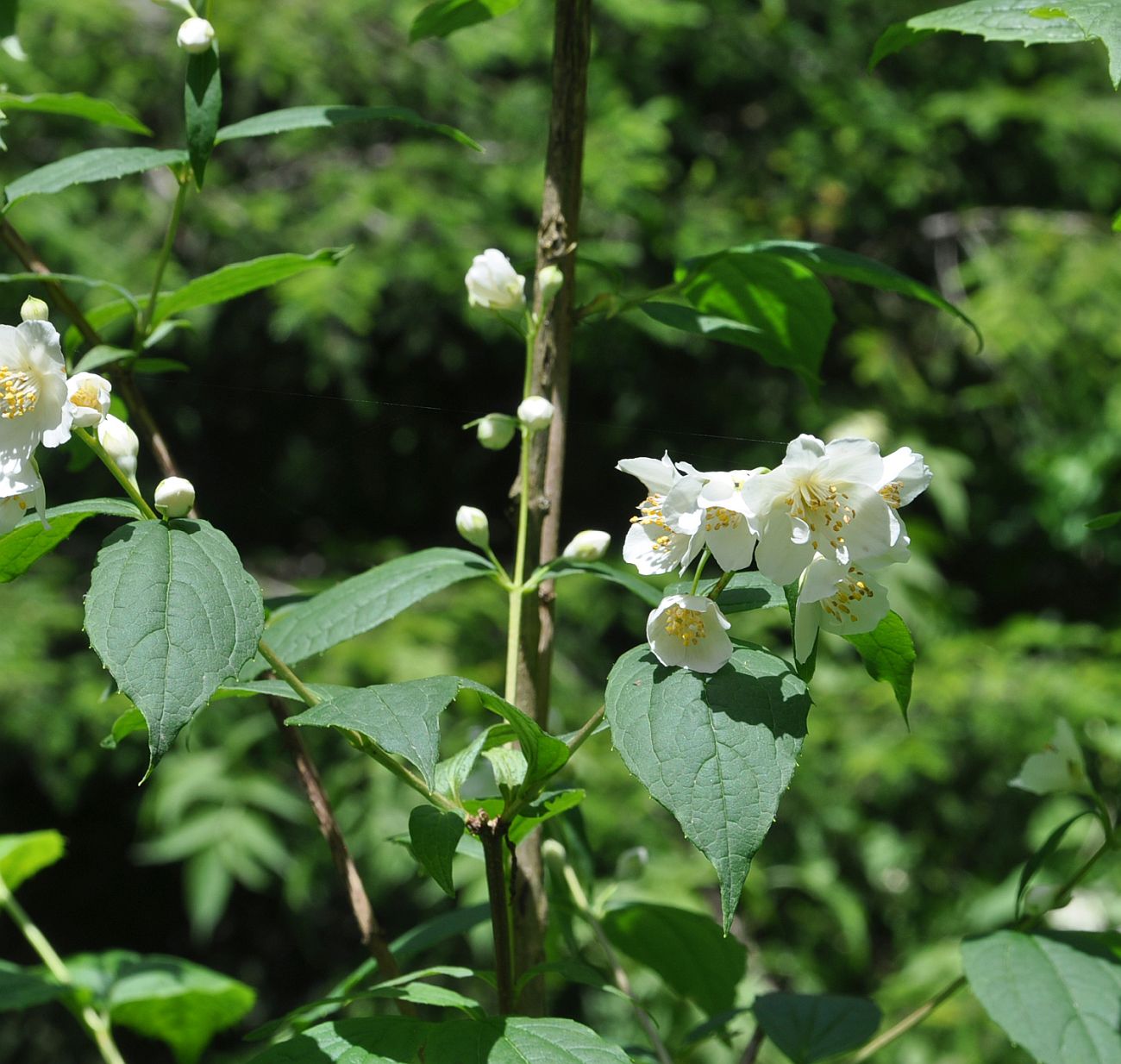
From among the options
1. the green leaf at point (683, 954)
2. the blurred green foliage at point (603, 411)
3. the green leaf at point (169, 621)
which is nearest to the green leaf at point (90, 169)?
the green leaf at point (169, 621)

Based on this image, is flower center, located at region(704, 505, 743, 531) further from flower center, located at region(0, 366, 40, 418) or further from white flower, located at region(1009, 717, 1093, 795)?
white flower, located at region(1009, 717, 1093, 795)

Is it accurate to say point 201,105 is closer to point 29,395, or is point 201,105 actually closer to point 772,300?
point 29,395

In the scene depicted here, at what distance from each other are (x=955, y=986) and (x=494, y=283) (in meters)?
0.59

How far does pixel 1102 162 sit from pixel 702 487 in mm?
3511

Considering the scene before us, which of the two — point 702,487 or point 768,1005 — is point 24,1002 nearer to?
point 768,1005

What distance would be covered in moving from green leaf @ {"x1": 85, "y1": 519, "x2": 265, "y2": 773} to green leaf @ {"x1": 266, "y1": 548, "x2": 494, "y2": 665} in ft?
0.54

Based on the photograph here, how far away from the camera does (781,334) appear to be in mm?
1004

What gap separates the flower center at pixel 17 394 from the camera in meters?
0.65

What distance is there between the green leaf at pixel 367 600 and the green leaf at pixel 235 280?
0.85 feet

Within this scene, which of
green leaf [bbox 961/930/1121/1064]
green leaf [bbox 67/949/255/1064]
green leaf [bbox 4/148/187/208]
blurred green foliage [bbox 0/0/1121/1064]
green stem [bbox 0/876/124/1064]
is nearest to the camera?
green leaf [bbox 961/930/1121/1064]

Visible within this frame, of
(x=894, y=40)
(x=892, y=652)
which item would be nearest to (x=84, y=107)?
(x=894, y=40)

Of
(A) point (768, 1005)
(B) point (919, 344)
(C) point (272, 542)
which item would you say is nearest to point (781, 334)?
(A) point (768, 1005)

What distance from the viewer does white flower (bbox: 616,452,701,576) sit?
25.6 inches

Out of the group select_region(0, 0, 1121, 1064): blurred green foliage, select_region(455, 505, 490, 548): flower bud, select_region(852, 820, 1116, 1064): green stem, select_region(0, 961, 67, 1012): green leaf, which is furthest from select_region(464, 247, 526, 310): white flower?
select_region(0, 0, 1121, 1064): blurred green foliage
